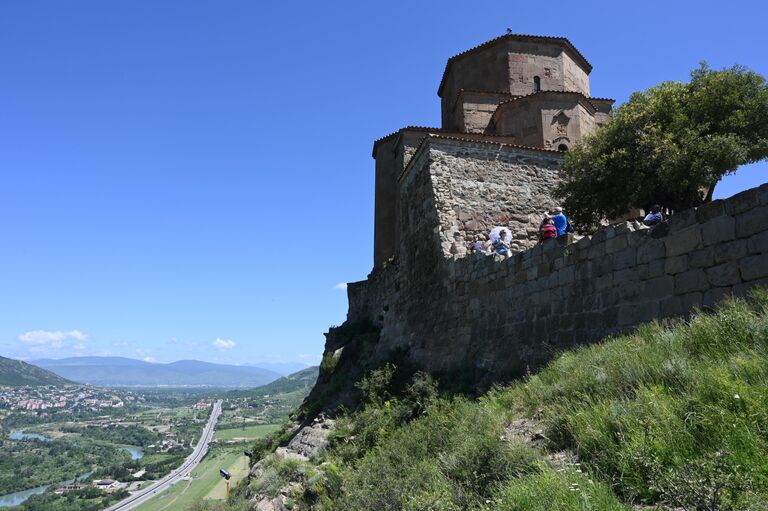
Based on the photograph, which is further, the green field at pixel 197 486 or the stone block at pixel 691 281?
the green field at pixel 197 486

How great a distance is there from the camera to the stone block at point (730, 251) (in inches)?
204

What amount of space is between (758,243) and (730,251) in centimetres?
32

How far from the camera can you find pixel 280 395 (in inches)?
7141

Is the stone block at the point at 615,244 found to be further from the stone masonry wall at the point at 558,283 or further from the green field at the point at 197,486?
the green field at the point at 197,486

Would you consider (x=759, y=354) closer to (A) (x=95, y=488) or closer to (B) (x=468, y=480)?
(B) (x=468, y=480)

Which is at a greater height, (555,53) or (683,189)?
(555,53)

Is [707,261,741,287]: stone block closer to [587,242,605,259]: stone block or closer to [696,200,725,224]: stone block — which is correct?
[696,200,725,224]: stone block

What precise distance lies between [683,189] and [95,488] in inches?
3010

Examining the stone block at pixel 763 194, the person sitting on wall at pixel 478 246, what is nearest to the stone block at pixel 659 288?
the stone block at pixel 763 194

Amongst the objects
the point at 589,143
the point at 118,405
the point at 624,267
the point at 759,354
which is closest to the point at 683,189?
the point at 589,143

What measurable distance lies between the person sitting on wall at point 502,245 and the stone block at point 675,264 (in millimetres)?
3712

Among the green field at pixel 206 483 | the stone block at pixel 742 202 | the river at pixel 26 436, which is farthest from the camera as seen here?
the river at pixel 26 436

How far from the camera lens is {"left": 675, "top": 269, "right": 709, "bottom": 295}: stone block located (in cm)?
559

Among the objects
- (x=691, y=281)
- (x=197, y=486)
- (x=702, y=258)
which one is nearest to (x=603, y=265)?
(x=691, y=281)
